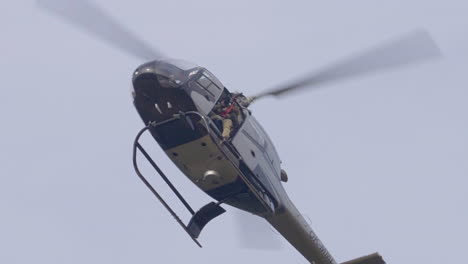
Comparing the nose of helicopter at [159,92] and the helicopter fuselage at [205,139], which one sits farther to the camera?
the helicopter fuselage at [205,139]

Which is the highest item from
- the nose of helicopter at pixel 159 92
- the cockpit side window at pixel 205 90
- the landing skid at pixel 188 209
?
the nose of helicopter at pixel 159 92

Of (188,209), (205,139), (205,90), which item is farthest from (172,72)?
(188,209)

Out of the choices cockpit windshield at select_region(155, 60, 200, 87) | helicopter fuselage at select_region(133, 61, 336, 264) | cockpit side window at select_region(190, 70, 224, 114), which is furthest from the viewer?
cockpit side window at select_region(190, 70, 224, 114)

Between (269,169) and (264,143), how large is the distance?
1.85 ft

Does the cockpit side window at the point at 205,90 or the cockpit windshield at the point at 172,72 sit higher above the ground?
the cockpit windshield at the point at 172,72

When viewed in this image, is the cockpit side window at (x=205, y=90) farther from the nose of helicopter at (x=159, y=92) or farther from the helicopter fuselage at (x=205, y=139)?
the nose of helicopter at (x=159, y=92)

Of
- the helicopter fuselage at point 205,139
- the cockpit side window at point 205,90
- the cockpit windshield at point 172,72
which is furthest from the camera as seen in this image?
the cockpit side window at point 205,90

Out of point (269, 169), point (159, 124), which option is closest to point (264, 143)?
point (269, 169)

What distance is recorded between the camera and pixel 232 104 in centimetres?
1658

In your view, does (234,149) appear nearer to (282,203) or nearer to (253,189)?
(253,189)

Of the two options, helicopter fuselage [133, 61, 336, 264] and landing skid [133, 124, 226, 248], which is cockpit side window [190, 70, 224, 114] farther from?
landing skid [133, 124, 226, 248]

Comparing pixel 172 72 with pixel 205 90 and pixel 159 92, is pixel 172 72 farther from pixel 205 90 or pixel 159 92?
pixel 205 90

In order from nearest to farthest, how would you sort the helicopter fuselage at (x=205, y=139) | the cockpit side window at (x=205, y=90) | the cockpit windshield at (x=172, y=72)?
the cockpit windshield at (x=172, y=72) → the helicopter fuselage at (x=205, y=139) → the cockpit side window at (x=205, y=90)

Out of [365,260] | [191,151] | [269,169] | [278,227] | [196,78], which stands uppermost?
[196,78]
